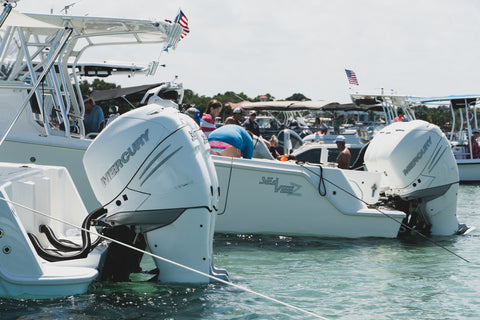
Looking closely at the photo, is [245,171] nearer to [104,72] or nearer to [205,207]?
[205,207]

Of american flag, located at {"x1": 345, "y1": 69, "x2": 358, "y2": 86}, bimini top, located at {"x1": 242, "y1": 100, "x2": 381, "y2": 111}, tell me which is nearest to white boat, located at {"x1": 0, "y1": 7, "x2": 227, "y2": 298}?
american flag, located at {"x1": 345, "y1": 69, "x2": 358, "y2": 86}

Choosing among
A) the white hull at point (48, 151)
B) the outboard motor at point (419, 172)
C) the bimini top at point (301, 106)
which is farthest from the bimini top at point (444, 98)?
the white hull at point (48, 151)

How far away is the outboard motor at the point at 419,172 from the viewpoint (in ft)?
31.2

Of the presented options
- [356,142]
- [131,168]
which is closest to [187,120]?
[131,168]

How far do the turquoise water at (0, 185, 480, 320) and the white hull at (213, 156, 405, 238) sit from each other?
18 centimetres

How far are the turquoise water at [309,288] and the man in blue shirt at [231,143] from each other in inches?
43.8

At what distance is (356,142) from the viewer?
20094 mm

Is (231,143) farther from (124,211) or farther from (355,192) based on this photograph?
(124,211)

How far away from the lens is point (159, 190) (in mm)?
5371

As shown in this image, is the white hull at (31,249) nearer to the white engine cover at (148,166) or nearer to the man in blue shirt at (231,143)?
the white engine cover at (148,166)

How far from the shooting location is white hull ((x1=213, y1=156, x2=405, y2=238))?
852 centimetres

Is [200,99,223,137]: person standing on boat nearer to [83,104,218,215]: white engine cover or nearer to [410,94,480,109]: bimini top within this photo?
[83,104,218,215]: white engine cover

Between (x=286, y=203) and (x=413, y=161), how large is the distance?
209 cm

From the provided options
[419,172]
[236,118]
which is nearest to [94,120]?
[236,118]
